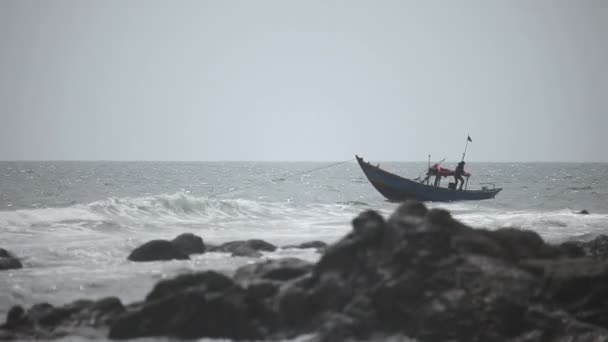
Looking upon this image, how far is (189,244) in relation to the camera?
1845 cm

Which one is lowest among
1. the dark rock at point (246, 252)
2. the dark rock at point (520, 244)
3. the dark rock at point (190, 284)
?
the dark rock at point (246, 252)

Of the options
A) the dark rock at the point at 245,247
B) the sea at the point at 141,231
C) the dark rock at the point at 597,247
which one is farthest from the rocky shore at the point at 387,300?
the dark rock at the point at 245,247

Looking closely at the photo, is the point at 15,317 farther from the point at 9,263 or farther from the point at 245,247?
the point at 245,247

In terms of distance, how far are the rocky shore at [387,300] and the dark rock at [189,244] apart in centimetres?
652

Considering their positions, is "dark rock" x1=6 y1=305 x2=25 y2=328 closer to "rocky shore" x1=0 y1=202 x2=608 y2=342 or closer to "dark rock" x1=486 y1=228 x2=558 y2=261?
"rocky shore" x1=0 y1=202 x2=608 y2=342

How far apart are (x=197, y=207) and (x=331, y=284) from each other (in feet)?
82.0

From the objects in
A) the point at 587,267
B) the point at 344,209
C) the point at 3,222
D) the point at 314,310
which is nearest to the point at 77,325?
the point at 314,310

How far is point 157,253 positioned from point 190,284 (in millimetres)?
6617

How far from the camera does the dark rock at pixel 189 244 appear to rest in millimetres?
18109

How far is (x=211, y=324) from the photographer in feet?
34.4

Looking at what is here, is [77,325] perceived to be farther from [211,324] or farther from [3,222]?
[3,222]

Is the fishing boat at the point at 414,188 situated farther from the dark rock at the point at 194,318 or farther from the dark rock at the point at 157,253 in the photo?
the dark rock at the point at 194,318

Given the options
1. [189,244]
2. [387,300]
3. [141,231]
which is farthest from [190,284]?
[141,231]

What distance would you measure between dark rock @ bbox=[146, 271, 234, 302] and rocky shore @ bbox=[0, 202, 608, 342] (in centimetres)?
2
